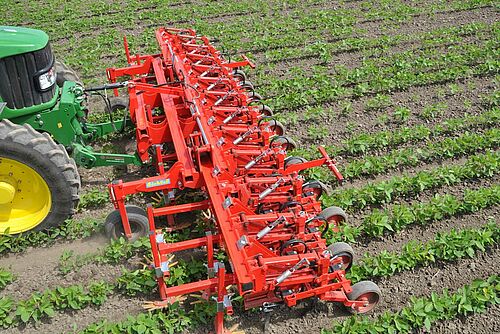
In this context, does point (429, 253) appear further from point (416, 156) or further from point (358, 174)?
point (416, 156)

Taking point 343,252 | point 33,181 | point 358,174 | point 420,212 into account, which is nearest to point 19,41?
point 33,181

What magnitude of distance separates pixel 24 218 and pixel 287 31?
27.7ft

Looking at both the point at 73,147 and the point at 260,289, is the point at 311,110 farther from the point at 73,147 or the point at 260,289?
the point at 260,289

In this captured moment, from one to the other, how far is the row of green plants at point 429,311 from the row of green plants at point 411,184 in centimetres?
157

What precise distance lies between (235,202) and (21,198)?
2521mm

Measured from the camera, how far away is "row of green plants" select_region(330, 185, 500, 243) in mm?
5918

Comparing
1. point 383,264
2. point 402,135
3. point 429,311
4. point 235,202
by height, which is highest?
point 235,202

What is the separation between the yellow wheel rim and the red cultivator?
0.84 metres

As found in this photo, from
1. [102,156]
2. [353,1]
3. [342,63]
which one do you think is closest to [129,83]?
[102,156]

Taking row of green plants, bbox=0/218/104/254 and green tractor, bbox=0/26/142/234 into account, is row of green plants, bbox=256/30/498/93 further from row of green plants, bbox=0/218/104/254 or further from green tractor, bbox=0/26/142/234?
row of green plants, bbox=0/218/104/254

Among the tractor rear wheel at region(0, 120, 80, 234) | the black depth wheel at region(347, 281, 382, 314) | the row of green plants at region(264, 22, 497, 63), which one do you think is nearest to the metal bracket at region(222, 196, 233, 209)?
the black depth wheel at region(347, 281, 382, 314)

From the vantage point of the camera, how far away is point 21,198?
18.3 feet

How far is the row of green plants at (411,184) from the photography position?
6.38 meters

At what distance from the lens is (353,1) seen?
48.0ft
